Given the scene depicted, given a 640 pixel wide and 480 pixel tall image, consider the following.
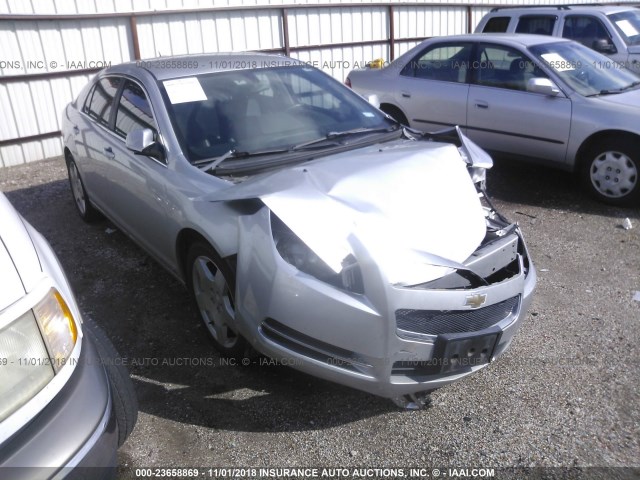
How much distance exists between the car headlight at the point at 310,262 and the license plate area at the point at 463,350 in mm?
439

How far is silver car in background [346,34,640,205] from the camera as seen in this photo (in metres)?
5.62

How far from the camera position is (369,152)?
3.47 m

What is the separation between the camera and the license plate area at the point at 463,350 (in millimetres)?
2580

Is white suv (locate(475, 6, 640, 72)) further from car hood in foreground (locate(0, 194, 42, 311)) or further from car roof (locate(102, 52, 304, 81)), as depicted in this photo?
car hood in foreground (locate(0, 194, 42, 311))

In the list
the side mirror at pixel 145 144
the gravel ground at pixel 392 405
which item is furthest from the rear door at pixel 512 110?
the side mirror at pixel 145 144

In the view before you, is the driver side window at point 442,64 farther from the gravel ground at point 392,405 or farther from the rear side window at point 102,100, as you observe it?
the rear side window at point 102,100

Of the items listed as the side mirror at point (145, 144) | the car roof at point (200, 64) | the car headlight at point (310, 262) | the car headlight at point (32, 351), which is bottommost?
the car headlight at point (310, 262)

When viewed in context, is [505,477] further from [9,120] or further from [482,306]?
[9,120]

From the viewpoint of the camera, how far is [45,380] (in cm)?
188

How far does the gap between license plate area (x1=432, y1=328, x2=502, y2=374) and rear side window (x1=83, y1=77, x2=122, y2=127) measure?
3.24 meters

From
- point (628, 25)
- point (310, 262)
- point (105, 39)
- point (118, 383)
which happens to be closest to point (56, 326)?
point (118, 383)

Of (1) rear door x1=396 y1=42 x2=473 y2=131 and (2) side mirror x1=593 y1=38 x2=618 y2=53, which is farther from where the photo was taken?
(2) side mirror x1=593 y1=38 x2=618 y2=53

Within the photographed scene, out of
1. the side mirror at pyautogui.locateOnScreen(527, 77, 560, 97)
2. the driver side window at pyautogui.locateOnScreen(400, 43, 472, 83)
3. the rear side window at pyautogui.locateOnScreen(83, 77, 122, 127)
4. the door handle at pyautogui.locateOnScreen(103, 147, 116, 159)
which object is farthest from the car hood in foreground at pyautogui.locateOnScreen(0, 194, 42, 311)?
the driver side window at pyautogui.locateOnScreen(400, 43, 472, 83)

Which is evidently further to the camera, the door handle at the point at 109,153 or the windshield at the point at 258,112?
the door handle at the point at 109,153
